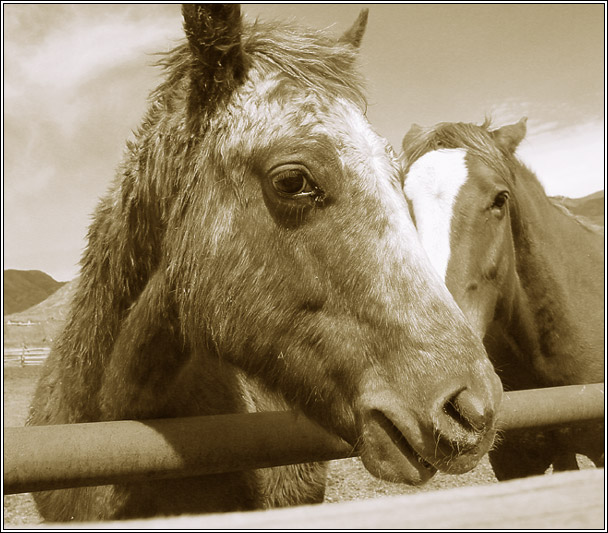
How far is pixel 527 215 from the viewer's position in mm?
3807

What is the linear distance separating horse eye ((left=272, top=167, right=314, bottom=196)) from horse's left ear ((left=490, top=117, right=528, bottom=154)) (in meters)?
2.71

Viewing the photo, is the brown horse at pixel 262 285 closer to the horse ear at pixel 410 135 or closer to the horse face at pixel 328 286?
the horse face at pixel 328 286

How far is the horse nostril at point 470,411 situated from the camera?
1.39m

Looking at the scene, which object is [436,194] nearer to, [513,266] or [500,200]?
[500,200]

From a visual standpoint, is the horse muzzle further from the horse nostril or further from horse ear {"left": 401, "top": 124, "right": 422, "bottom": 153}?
horse ear {"left": 401, "top": 124, "right": 422, "bottom": 153}

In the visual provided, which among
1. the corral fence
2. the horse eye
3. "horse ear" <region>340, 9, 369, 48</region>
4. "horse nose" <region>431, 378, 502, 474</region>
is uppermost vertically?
"horse ear" <region>340, 9, 369, 48</region>

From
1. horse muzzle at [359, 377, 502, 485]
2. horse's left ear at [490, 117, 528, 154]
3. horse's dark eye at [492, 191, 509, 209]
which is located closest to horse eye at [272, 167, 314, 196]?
horse muzzle at [359, 377, 502, 485]

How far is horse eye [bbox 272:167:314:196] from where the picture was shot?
1765 mm

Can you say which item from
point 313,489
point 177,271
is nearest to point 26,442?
point 177,271

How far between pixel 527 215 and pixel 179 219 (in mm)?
2817

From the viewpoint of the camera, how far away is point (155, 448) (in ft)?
4.71

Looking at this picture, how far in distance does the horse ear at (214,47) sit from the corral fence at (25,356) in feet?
91.7

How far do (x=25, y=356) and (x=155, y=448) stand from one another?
30.1 m

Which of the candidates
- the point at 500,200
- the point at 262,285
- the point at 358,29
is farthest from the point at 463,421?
the point at 500,200
